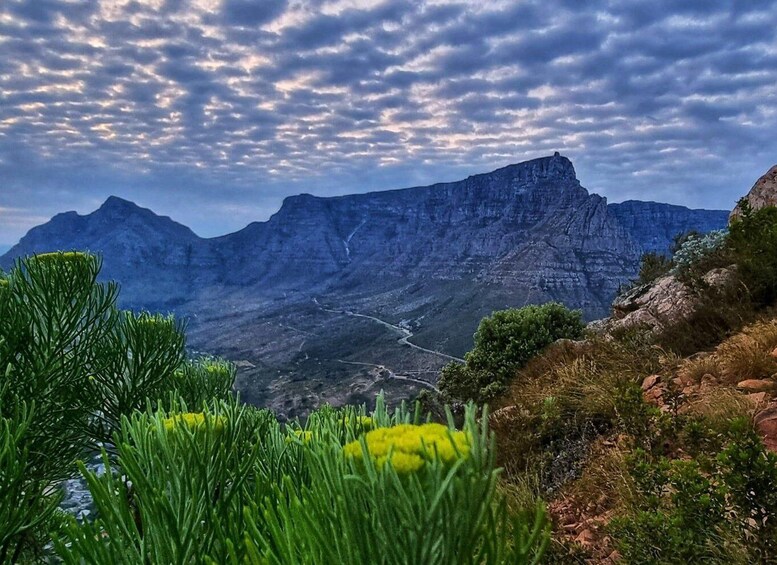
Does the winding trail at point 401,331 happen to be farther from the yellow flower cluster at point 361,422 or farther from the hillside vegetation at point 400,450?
the yellow flower cluster at point 361,422

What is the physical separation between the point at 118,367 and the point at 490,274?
415 ft

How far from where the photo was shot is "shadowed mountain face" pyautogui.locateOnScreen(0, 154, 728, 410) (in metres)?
102

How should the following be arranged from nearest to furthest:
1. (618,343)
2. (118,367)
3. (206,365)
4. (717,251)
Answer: (118,367), (206,365), (618,343), (717,251)

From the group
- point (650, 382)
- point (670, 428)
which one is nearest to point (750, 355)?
point (650, 382)

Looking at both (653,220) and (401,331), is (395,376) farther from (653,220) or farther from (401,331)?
(653,220)

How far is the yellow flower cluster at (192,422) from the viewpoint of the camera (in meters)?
1.08

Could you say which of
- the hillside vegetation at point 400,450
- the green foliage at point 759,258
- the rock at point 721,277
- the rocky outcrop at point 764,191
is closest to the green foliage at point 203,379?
the hillside vegetation at point 400,450

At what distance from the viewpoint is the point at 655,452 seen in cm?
400

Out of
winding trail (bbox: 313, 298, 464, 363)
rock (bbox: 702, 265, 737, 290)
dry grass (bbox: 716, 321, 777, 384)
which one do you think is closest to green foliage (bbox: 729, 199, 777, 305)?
rock (bbox: 702, 265, 737, 290)

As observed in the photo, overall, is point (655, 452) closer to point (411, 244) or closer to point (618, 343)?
point (618, 343)

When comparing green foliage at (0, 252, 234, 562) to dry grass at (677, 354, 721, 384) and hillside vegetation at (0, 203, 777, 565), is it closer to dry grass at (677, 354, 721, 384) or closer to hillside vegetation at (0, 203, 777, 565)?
hillside vegetation at (0, 203, 777, 565)

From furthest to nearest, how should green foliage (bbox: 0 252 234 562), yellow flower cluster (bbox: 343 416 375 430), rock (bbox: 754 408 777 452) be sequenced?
rock (bbox: 754 408 777 452)
green foliage (bbox: 0 252 234 562)
yellow flower cluster (bbox: 343 416 375 430)

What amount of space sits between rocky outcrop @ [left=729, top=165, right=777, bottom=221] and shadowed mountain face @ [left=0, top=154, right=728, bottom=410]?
58676 mm

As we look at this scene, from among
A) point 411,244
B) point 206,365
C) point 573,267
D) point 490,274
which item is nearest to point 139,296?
point 411,244
